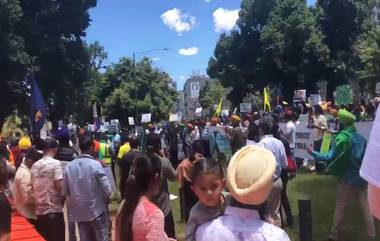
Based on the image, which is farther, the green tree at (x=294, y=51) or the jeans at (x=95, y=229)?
the green tree at (x=294, y=51)

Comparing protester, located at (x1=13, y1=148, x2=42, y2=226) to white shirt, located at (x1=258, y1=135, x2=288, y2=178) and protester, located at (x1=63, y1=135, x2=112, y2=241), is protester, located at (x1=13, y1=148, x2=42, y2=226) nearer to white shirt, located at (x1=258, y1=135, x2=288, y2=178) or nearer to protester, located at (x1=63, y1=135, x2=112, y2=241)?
protester, located at (x1=63, y1=135, x2=112, y2=241)

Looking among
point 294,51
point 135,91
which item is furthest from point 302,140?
point 135,91

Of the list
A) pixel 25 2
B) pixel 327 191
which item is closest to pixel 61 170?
pixel 327 191

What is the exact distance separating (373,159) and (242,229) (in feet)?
4.57

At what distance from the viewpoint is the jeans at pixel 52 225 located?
272 inches


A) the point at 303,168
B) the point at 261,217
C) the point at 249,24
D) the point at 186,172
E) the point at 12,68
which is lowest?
the point at 303,168

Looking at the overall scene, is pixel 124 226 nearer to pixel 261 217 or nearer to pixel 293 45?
pixel 261 217

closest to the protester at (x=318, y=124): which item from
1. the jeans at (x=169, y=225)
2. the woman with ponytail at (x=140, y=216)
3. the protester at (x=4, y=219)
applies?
the jeans at (x=169, y=225)

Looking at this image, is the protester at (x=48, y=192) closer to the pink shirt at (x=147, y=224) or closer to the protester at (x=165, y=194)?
the protester at (x=165, y=194)

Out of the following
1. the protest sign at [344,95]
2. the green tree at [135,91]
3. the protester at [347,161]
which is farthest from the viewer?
the green tree at [135,91]

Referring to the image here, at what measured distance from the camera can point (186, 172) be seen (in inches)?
324

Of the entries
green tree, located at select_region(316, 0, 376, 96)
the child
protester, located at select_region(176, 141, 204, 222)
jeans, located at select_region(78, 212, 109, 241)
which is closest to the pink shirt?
the child

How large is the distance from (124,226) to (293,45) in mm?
41577

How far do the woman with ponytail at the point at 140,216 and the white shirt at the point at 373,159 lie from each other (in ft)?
7.86
